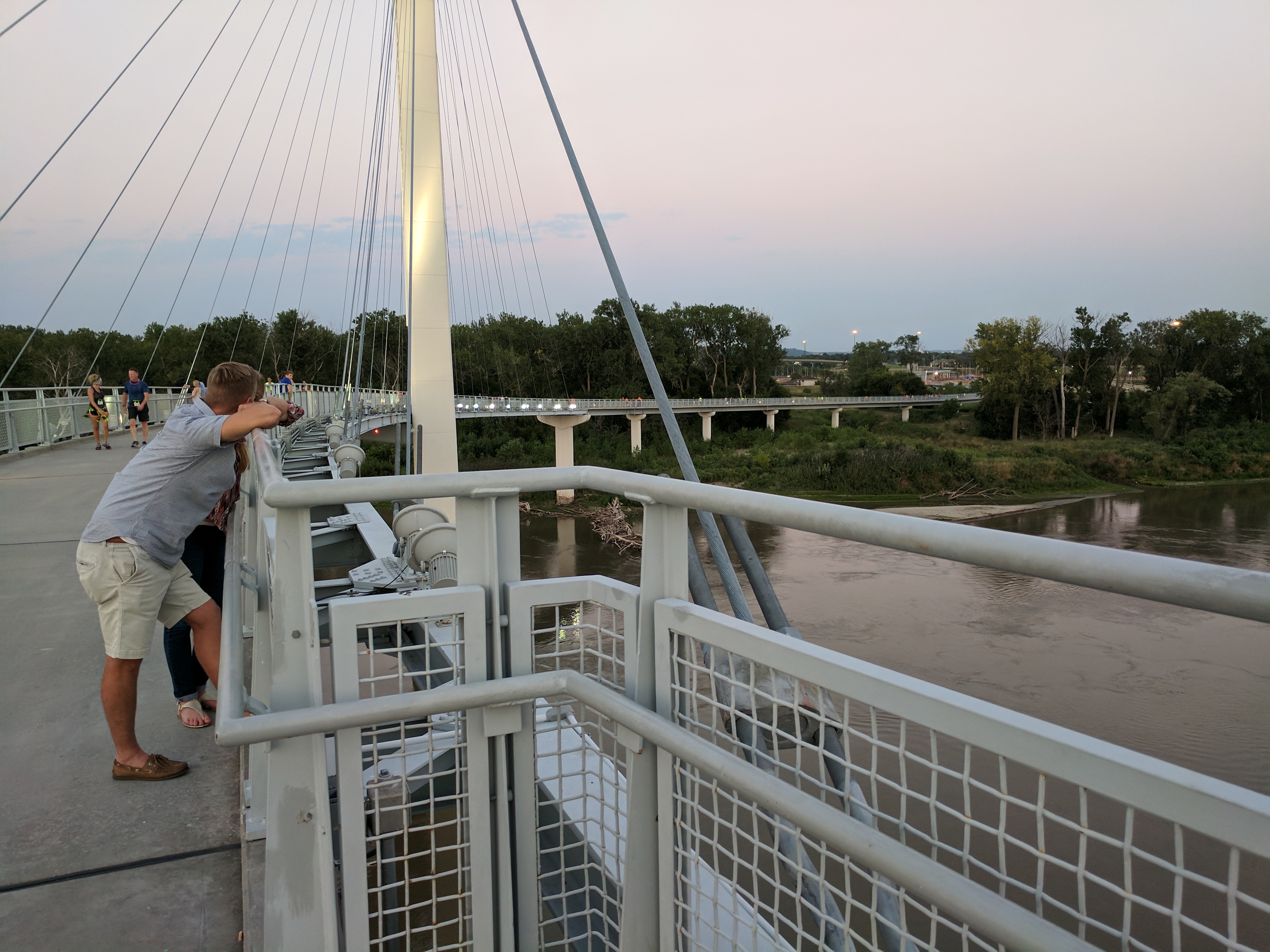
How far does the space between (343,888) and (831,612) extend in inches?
790

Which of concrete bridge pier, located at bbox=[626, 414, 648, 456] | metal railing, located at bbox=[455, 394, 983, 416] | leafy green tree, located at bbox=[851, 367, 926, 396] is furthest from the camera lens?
leafy green tree, located at bbox=[851, 367, 926, 396]

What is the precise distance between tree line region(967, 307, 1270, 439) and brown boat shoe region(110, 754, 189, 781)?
58280mm

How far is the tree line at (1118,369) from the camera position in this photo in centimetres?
5219

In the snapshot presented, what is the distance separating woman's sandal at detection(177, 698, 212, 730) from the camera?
3207 mm

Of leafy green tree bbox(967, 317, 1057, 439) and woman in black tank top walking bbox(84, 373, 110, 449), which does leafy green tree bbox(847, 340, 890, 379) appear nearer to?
leafy green tree bbox(967, 317, 1057, 439)

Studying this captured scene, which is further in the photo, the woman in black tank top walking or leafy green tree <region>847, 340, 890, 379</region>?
leafy green tree <region>847, 340, 890, 379</region>

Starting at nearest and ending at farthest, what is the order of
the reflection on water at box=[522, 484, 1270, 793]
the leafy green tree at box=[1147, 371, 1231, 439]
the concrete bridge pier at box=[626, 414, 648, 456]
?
the reflection on water at box=[522, 484, 1270, 793]
the leafy green tree at box=[1147, 371, 1231, 439]
the concrete bridge pier at box=[626, 414, 648, 456]

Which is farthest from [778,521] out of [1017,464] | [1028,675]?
[1017,464]

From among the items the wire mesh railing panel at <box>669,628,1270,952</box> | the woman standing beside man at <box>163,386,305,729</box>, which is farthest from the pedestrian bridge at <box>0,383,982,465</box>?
the wire mesh railing panel at <box>669,628,1270,952</box>

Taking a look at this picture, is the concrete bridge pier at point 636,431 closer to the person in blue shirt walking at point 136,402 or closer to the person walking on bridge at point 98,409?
the person in blue shirt walking at point 136,402

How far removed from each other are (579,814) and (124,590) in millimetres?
1664

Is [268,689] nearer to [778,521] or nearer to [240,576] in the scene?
[240,576]

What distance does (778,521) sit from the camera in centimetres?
142

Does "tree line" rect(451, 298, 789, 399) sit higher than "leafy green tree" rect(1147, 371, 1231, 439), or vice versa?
"tree line" rect(451, 298, 789, 399)
